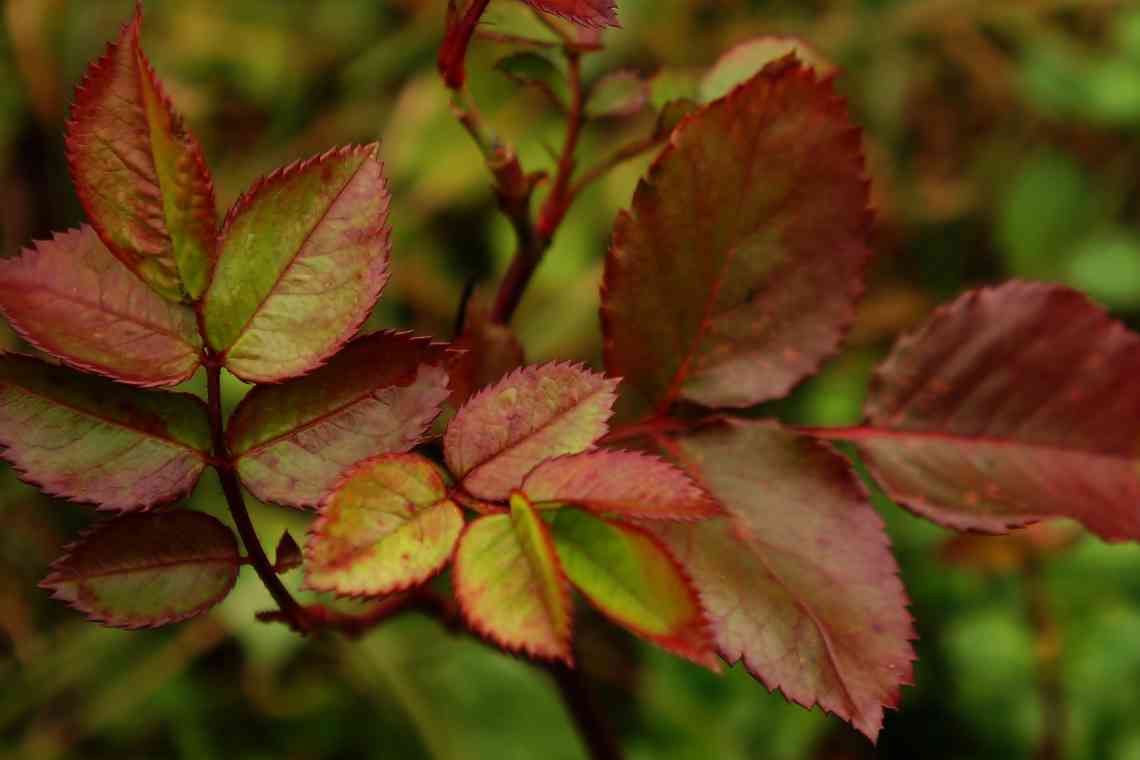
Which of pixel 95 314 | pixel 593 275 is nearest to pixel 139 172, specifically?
pixel 95 314

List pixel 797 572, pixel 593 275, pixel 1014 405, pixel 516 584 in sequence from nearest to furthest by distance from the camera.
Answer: pixel 516 584
pixel 797 572
pixel 1014 405
pixel 593 275

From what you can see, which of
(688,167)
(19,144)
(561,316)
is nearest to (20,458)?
(688,167)

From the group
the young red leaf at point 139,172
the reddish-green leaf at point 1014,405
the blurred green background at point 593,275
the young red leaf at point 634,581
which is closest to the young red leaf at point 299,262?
the young red leaf at point 139,172

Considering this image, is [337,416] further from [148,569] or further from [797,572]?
[797,572]

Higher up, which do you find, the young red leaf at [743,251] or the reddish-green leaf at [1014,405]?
the young red leaf at [743,251]

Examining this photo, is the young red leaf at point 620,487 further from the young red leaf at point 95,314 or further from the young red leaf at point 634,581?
the young red leaf at point 95,314
